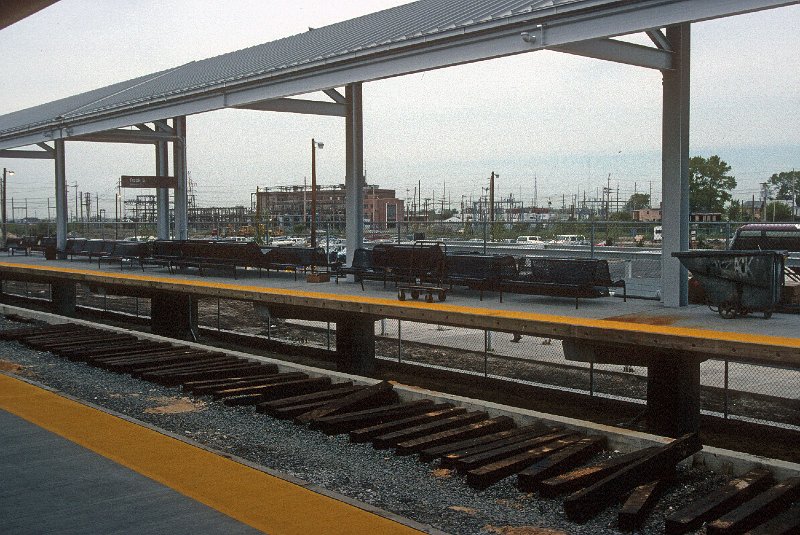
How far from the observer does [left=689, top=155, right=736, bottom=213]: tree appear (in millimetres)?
65375

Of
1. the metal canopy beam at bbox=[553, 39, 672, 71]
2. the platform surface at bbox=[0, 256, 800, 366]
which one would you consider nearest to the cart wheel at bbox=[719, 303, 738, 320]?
the platform surface at bbox=[0, 256, 800, 366]

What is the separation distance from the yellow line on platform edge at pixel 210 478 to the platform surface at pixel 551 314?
13.2 ft

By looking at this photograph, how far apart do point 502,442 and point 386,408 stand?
67.7 inches

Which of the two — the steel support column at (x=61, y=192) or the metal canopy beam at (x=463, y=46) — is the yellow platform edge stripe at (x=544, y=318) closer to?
the metal canopy beam at (x=463, y=46)

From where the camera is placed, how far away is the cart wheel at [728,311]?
9.65m

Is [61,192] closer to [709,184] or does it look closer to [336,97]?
[336,97]

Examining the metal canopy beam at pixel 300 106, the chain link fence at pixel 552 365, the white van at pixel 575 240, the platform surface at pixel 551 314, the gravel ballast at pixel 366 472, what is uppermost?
the metal canopy beam at pixel 300 106

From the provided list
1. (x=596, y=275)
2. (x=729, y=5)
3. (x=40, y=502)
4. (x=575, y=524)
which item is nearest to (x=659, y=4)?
(x=729, y=5)

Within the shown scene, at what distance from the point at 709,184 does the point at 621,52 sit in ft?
203

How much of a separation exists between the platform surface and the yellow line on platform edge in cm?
404

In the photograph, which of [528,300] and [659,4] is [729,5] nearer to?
[659,4]

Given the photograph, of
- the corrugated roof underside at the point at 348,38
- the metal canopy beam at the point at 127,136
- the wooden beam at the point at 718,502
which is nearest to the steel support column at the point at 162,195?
the metal canopy beam at the point at 127,136

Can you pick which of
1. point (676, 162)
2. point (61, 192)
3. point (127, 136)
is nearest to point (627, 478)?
point (676, 162)

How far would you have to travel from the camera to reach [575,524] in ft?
19.1
